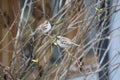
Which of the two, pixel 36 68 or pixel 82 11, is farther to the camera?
pixel 82 11

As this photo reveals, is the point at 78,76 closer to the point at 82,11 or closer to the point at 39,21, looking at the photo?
the point at 39,21

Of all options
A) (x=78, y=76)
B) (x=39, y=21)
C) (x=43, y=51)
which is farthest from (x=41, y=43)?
(x=39, y=21)

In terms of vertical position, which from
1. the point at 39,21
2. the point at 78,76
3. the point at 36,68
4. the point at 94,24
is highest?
the point at 94,24

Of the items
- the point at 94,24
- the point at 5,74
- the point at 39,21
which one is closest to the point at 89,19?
the point at 94,24

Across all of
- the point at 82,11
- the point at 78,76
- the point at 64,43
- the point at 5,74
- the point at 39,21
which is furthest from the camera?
the point at 39,21

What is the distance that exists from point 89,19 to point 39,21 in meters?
2.41

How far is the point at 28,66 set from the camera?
266cm

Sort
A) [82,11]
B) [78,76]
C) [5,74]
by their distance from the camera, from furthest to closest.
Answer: [78,76]
[82,11]
[5,74]

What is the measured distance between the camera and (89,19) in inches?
104

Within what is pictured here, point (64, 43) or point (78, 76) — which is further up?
point (64, 43)

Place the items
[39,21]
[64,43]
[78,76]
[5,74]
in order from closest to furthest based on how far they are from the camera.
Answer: [5,74]
[64,43]
[78,76]
[39,21]

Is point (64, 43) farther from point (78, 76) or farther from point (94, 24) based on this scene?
point (78, 76)

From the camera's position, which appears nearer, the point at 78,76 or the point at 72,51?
the point at 72,51

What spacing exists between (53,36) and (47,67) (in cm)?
25
